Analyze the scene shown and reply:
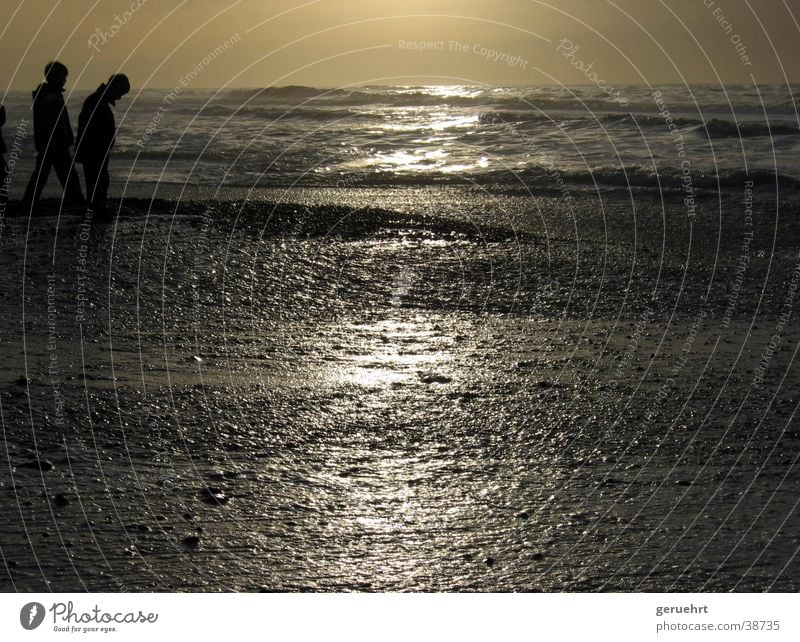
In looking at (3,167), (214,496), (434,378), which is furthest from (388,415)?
(3,167)

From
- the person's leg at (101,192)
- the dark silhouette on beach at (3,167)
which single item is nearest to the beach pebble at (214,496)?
the person's leg at (101,192)

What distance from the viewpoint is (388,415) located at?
6863mm

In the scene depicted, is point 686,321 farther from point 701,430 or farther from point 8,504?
point 8,504

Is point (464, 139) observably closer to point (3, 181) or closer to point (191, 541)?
point (3, 181)

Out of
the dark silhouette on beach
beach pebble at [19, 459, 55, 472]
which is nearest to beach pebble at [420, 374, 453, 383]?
beach pebble at [19, 459, 55, 472]

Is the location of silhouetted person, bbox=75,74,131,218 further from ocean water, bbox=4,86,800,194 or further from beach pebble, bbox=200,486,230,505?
beach pebble, bbox=200,486,230,505

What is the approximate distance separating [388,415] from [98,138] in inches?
359

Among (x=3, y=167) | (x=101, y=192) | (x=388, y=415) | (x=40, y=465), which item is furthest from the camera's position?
(x=3, y=167)

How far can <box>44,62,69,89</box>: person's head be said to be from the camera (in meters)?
13.6
